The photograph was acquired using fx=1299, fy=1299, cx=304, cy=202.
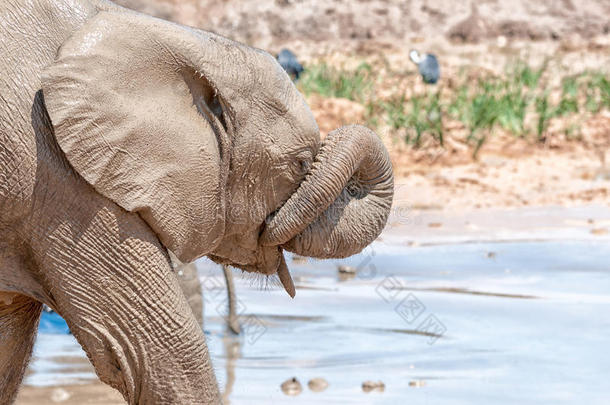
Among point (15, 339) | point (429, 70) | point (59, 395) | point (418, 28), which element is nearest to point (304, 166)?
point (15, 339)

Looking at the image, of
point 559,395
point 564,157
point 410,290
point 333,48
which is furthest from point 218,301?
point 333,48

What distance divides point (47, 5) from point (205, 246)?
0.73 metres

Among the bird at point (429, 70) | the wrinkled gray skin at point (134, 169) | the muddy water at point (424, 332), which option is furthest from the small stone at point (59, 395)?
the bird at point (429, 70)

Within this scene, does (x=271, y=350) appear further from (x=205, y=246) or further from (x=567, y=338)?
(x=205, y=246)

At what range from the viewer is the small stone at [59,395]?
514 cm

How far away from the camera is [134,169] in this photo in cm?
316

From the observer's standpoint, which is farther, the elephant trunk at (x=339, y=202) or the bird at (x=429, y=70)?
the bird at (x=429, y=70)

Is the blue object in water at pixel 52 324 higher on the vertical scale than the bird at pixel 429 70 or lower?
higher

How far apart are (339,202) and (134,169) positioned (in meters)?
0.67

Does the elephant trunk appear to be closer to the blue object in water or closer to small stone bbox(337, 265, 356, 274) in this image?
the blue object in water

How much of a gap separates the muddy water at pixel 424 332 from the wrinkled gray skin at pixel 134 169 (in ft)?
3.95

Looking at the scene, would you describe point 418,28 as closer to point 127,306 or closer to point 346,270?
point 346,270

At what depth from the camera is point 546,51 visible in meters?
21.0

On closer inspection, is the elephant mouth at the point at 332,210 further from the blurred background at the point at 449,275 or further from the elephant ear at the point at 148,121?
the blurred background at the point at 449,275
